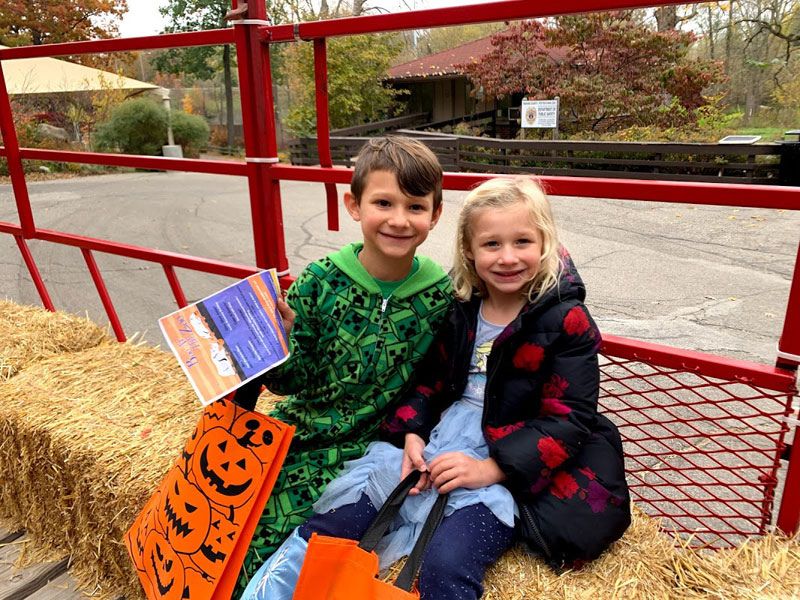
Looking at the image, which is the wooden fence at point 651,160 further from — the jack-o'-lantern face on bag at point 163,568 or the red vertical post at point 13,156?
the jack-o'-lantern face on bag at point 163,568

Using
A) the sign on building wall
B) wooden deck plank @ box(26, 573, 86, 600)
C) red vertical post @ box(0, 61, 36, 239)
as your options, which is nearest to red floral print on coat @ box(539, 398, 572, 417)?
wooden deck plank @ box(26, 573, 86, 600)

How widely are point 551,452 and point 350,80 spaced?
21167 mm

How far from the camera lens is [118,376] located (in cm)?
260

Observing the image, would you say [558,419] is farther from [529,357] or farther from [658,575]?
[658,575]

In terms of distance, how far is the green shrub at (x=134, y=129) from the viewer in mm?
21422

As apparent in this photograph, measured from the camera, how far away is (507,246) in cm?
157

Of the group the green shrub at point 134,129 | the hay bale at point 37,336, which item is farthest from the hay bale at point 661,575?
the green shrub at point 134,129

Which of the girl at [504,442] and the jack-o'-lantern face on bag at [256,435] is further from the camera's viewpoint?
the jack-o'-lantern face on bag at [256,435]

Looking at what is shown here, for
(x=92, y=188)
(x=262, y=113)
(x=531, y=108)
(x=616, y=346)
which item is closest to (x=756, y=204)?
(x=616, y=346)

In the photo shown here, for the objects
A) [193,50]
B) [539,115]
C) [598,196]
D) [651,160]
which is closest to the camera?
[598,196]

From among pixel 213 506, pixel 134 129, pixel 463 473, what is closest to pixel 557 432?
pixel 463 473

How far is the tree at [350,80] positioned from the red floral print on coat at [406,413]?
20.0m

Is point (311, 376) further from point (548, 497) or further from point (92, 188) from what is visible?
point (92, 188)

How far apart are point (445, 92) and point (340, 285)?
72.5 feet
